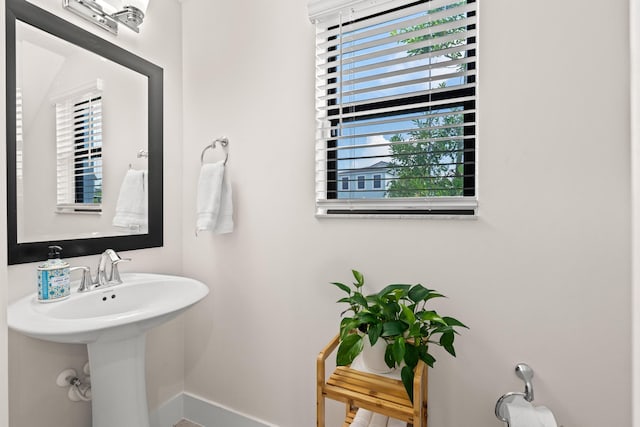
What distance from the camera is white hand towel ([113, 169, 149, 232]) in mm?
1499

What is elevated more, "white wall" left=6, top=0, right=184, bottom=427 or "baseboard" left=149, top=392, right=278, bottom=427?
"white wall" left=6, top=0, right=184, bottom=427

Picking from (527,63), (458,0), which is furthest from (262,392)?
(458,0)

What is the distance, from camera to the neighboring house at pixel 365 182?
1.34m

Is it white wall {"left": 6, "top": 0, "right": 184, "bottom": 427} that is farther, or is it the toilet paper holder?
white wall {"left": 6, "top": 0, "right": 184, "bottom": 427}

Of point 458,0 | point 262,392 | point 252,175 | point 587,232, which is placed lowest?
point 262,392

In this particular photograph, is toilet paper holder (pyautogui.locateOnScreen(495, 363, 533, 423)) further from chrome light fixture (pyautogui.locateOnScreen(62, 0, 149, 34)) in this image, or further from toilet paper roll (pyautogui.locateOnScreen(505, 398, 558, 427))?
chrome light fixture (pyautogui.locateOnScreen(62, 0, 149, 34))

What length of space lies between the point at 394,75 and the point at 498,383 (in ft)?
3.82

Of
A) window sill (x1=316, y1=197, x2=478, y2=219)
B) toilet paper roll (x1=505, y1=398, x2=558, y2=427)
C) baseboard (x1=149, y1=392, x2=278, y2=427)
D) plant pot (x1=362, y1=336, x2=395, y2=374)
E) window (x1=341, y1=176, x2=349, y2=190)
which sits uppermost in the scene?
window (x1=341, y1=176, x2=349, y2=190)

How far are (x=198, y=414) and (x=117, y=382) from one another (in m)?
0.68

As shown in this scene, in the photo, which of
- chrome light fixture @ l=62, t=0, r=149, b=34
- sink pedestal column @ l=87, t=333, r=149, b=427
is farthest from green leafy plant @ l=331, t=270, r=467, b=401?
chrome light fixture @ l=62, t=0, r=149, b=34

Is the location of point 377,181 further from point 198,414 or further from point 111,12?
point 198,414

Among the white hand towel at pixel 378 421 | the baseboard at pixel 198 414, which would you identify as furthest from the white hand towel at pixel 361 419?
the baseboard at pixel 198 414

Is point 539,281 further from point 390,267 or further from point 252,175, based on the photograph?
point 252,175

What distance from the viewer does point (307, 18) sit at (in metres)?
1.44
